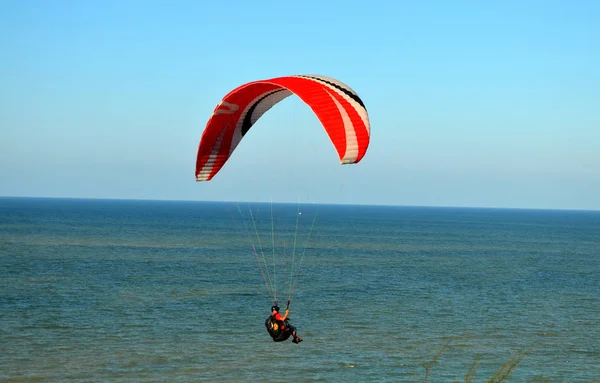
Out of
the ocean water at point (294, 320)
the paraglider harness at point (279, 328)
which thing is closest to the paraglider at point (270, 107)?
the paraglider harness at point (279, 328)

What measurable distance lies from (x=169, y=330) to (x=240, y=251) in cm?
4654

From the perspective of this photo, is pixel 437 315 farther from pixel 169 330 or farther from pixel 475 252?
pixel 475 252

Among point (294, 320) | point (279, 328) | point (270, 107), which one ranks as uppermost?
point (270, 107)

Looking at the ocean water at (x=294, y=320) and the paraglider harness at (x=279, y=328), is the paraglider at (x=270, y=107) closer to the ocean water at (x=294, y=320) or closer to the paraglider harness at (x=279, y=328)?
the paraglider harness at (x=279, y=328)

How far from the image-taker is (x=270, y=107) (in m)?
17.3

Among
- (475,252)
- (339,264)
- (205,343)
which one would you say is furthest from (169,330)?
(475,252)

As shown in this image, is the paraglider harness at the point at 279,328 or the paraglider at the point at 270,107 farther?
the paraglider harness at the point at 279,328

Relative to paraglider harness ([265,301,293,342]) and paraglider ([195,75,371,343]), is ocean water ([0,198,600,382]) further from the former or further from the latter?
paraglider ([195,75,371,343])

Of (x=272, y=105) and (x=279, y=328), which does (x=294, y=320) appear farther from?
(x=279, y=328)

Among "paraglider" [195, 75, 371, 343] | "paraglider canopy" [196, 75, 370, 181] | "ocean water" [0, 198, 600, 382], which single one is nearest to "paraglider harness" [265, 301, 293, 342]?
"paraglider" [195, 75, 371, 343]

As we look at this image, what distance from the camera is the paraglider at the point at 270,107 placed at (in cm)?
1312

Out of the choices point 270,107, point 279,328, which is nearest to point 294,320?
point 270,107

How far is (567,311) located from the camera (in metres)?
41.8

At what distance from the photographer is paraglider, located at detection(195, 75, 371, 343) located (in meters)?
13.1
